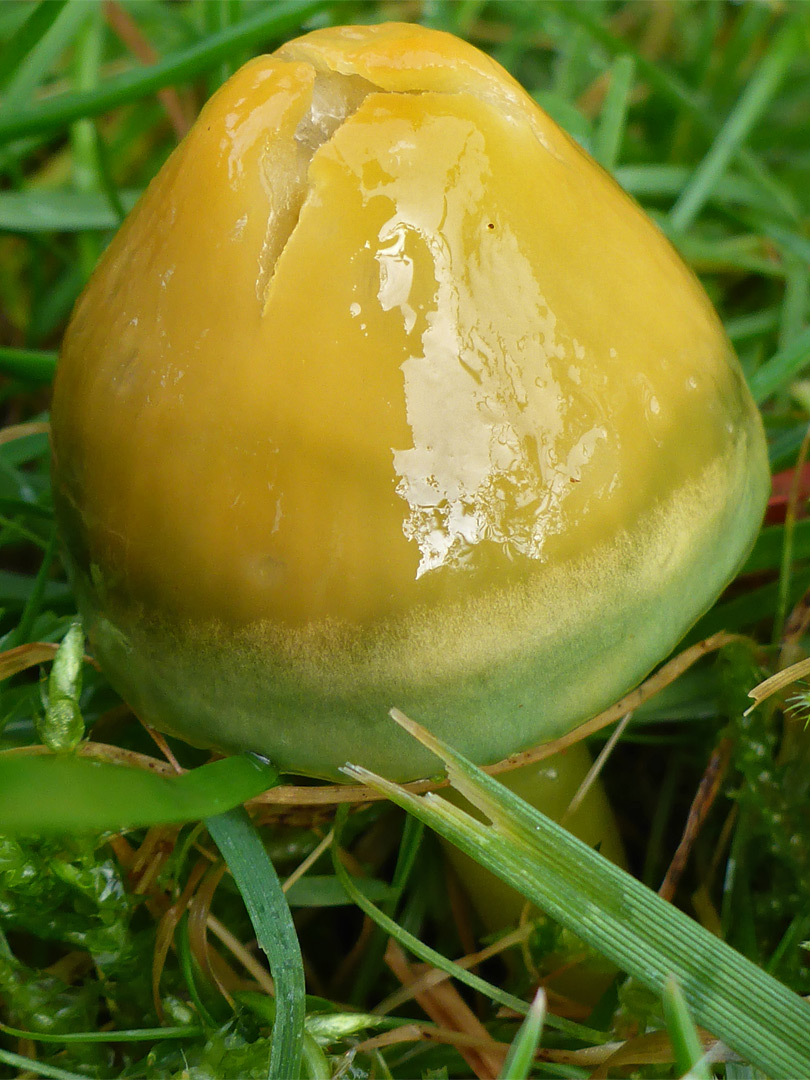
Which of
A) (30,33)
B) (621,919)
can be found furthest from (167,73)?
(621,919)

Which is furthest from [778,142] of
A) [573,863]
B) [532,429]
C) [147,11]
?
[573,863]

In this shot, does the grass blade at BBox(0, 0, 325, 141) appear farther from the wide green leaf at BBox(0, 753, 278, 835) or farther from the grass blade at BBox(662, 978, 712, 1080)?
the grass blade at BBox(662, 978, 712, 1080)

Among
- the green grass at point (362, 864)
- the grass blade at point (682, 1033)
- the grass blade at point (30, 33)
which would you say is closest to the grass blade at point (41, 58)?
the green grass at point (362, 864)

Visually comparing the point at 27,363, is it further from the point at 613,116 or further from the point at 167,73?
the point at 613,116

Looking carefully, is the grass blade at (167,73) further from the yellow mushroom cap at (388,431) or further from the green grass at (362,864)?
the yellow mushroom cap at (388,431)

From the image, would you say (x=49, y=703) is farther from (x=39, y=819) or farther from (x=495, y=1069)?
(x=495, y=1069)

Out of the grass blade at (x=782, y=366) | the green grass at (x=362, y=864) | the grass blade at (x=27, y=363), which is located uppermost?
the grass blade at (x=782, y=366)

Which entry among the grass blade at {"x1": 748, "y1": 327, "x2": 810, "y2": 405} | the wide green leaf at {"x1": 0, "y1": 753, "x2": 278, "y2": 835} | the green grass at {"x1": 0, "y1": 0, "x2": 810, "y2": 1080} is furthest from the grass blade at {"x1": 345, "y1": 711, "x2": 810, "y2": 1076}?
the grass blade at {"x1": 748, "y1": 327, "x2": 810, "y2": 405}
